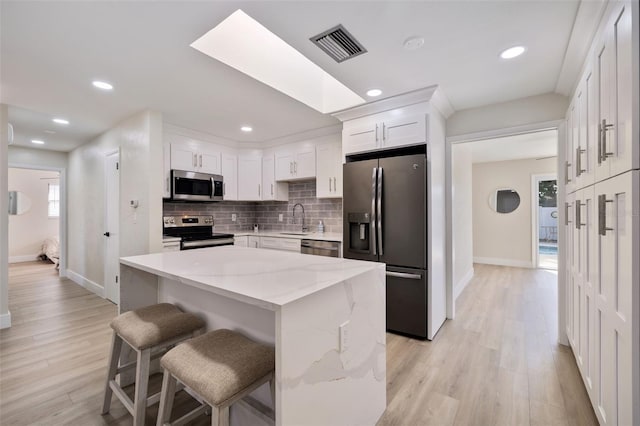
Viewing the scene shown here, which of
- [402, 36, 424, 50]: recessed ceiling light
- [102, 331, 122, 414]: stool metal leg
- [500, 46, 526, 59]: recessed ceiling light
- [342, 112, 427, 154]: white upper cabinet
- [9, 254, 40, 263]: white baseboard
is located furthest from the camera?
[9, 254, 40, 263]: white baseboard

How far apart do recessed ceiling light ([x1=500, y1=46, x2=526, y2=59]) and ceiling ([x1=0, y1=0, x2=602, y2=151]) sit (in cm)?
6

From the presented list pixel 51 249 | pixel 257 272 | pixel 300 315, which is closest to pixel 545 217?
pixel 257 272

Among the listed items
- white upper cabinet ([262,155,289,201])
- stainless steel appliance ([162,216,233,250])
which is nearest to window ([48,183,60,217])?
stainless steel appliance ([162,216,233,250])

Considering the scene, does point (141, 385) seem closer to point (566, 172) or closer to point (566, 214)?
point (566, 214)

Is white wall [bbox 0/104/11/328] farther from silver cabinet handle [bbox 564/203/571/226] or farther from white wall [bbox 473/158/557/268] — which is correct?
white wall [bbox 473/158/557/268]

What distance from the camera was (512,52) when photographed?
1989 millimetres

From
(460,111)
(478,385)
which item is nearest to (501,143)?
(460,111)

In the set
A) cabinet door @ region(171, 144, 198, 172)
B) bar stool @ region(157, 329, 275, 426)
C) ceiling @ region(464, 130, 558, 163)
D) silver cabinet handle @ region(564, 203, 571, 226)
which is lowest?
bar stool @ region(157, 329, 275, 426)

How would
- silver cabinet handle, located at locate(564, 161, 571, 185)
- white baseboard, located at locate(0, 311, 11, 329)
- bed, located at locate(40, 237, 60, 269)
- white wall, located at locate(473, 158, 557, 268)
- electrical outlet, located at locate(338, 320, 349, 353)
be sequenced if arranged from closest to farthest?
electrical outlet, located at locate(338, 320, 349, 353), silver cabinet handle, located at locate(564, 161, 571, 185), white baseboard, located at locate(0, 311, 11, 329), white wall, located at locate(473, 158, 557, 268), bed, located at locate(40, 237, 60, 269)

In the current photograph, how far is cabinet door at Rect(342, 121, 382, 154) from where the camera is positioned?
3.00 meters

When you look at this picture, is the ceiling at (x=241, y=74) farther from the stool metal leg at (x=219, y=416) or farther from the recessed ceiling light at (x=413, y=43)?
the stool metal leg at (x=219, y=416)

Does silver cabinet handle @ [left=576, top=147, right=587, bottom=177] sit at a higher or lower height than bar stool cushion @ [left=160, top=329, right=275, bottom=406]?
higher

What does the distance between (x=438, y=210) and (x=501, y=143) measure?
269cm

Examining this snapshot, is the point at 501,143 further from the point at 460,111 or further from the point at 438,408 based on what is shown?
the point at 438,408
